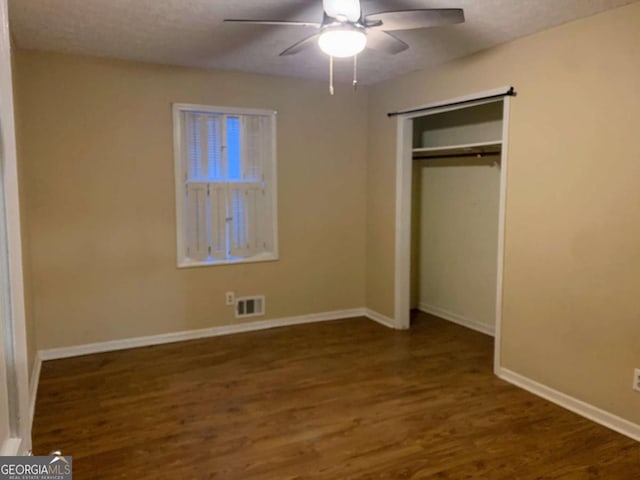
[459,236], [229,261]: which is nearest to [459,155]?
[459,236]

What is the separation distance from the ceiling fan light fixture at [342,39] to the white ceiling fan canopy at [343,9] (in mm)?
48

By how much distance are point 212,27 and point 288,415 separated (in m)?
2.42

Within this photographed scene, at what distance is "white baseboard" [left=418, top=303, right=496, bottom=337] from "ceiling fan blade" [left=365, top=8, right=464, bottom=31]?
288 centimetres

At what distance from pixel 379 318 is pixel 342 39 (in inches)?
124

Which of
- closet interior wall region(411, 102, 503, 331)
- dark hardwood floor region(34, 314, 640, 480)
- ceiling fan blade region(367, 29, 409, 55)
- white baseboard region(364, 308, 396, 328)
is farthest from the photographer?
white baseboard region(364, 308, 396, 328)

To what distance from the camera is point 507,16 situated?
286 cm

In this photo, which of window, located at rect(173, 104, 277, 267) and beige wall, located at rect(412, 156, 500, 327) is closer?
window, located at rect(173, 104, 277, 267)

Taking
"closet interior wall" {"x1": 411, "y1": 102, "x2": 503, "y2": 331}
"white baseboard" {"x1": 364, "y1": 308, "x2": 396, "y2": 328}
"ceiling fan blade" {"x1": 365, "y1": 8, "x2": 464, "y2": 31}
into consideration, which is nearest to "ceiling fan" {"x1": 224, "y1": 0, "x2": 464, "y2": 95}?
"ceiling fan blade" {"x1": 365, "y1": 8, "x2": 464, "y2": 31}

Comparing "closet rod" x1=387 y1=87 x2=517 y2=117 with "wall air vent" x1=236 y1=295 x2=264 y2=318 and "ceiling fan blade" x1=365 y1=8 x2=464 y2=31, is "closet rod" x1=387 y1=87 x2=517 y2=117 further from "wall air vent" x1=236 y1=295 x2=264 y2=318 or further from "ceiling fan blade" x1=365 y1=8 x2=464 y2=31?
"wall air vent" x1=236 y1=295 x2=264 y2=318

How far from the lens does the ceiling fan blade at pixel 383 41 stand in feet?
8.84

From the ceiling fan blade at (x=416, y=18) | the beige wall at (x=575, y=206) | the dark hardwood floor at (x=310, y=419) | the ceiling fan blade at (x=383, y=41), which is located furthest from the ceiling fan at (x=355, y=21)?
the dark hardwood floor at (x=310, y=419)

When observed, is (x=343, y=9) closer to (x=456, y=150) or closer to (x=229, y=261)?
(x=456, y=150)

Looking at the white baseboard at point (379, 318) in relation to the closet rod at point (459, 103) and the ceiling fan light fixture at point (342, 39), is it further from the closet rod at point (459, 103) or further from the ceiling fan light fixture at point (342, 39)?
the ceiling fan light fixture at point (342, 39)

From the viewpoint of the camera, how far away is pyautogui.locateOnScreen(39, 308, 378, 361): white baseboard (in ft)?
13.0
